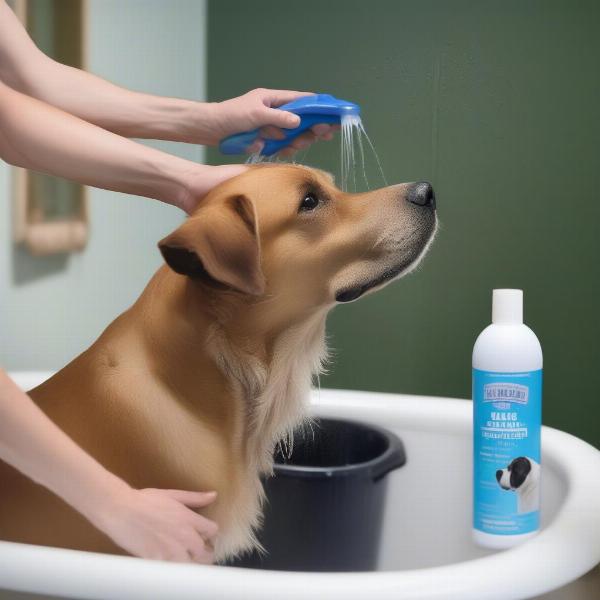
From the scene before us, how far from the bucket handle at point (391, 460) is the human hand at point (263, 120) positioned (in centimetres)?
38

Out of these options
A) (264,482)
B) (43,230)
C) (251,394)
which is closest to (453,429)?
(264,482)

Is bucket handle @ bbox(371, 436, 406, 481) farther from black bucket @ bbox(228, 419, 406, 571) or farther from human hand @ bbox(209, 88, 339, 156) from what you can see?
human hand @ bbox(209, 88, 339, 156)

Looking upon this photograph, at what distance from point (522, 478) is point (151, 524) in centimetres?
36

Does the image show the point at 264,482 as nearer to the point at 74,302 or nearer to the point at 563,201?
the point at 74,302

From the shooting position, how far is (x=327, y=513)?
36.6 inches

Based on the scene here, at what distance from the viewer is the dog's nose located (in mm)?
733

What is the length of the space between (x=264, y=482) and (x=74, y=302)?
516 mm

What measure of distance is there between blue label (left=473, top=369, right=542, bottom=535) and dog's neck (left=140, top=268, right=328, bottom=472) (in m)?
0.18

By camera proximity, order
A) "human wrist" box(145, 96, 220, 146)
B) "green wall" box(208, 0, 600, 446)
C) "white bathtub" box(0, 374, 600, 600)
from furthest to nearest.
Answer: "green wall" box(208, 0, 600, 446), "human wrist" box(145, 96, 220, 146), "white bathtub" box(0, 374, 600, 600)

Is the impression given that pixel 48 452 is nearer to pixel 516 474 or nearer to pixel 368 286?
pixel 368 286

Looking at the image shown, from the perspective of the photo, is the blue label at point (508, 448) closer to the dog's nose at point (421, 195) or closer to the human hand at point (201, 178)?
the dog's nose at point (421, 195)

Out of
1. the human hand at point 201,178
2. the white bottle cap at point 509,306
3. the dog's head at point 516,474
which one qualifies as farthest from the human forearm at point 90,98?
the dog's head at point 516,474

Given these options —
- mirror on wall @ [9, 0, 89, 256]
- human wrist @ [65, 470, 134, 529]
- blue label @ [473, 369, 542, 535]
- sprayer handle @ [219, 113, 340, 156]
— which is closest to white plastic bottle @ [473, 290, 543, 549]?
blue label @ [473, 369, 542, 535]

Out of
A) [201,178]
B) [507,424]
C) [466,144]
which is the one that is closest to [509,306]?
[507,424]
